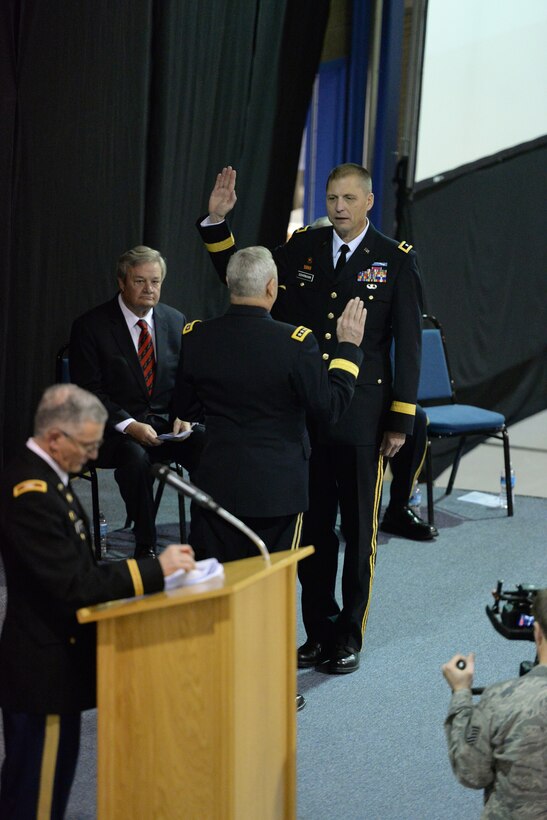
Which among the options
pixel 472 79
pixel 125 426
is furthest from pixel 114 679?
pixel 472 79

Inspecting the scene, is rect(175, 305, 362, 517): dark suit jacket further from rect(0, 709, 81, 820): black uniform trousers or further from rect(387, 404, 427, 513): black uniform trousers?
rect(387, 404, 427, 513): black uniform trousers

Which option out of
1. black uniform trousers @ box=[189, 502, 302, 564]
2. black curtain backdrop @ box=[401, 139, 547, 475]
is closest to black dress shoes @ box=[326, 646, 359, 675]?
black uniform trousers @ box=[189, 502, 302, 564]

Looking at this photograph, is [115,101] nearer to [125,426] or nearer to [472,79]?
[125,426]

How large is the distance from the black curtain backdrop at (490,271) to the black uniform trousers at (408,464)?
1.59 metres

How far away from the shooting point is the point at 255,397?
9.53 feet

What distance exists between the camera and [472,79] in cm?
723

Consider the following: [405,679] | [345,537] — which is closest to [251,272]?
[345,537]

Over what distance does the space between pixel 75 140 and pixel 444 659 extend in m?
3.14

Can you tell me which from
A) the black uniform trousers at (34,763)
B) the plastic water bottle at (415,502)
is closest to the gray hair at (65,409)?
the black uniform trousers at (34,763)

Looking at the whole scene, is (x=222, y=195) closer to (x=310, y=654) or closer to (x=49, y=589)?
(x=310, y=654)

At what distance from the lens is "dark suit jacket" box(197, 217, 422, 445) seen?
3.50m

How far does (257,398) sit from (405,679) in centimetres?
124

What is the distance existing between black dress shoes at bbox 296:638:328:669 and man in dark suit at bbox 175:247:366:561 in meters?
0.68

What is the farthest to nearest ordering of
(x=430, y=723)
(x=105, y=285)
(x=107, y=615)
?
(x=105, y=285) < (x=430, y=723) < (x=107, y=615)
